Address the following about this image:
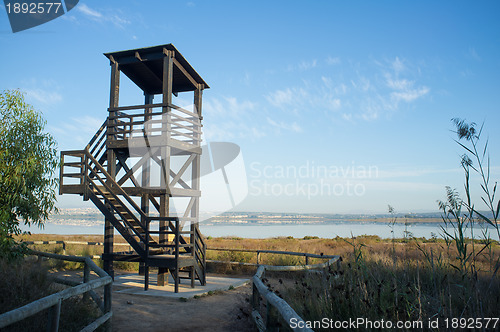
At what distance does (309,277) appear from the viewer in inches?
282

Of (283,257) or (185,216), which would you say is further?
(283,257)

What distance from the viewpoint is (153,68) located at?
14008mm

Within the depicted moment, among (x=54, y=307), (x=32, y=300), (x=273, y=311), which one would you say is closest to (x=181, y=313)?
(x=32, y=300)

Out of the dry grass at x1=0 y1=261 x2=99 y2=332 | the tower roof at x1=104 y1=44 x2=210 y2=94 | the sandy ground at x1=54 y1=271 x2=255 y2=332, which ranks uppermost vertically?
the tower roof at x1=104 y1=44 x2=210 y2=94

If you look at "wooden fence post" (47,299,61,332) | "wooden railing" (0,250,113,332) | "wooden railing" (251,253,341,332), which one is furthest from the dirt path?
"wooden fence post" (47,299,61,332)

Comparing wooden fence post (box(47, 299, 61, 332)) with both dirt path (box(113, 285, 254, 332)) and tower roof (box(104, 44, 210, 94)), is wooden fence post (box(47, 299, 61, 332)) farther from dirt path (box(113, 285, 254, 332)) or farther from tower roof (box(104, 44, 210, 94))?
tower roof (box(104, 44, 210, 94))

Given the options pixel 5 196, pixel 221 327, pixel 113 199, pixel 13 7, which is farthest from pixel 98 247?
pixel 221 327

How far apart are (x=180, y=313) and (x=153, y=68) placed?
9.12 meters

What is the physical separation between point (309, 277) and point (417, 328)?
3.33 meters

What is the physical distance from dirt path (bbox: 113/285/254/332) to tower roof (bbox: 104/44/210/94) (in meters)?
7.52

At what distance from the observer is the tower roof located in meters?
12.5

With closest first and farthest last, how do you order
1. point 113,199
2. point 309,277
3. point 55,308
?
point 55,308
point 309,277
point 113,199

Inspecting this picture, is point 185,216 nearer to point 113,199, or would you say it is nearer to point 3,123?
point 113,199

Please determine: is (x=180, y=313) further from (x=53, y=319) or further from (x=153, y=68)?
(x=153, y=68)
